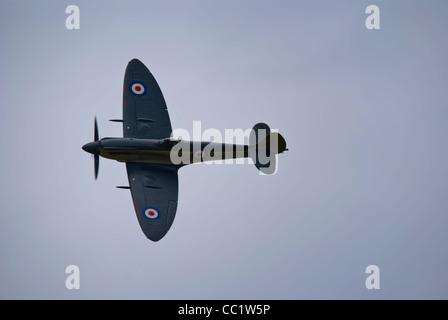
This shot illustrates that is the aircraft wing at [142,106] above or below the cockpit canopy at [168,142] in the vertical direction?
above

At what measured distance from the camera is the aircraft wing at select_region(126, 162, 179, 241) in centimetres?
3038

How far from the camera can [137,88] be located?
31906 mm

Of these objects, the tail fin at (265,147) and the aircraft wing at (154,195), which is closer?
the tail fin at (265,147)

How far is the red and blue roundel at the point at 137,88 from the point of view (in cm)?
3183

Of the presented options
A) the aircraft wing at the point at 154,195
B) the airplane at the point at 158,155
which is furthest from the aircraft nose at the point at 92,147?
the aircraft wing at the point at 154,195

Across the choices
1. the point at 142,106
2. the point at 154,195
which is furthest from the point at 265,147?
the point at 142,106

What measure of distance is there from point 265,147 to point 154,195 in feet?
15.8

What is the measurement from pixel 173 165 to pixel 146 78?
4012 mm

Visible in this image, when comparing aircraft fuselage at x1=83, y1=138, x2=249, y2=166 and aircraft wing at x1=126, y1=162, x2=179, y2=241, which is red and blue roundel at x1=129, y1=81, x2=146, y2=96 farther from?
aircraft wing at x1=126, y1=162, x2=179, y2=241

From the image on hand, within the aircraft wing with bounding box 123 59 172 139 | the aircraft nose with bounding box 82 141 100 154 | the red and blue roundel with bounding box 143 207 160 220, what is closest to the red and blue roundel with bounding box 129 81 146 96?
the aircraft wing with bounding box 123 59 172 139

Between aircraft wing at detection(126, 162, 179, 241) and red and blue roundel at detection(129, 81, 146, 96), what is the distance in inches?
120

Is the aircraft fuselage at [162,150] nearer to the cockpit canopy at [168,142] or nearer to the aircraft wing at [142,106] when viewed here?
the cockpit canopy at [168,142]

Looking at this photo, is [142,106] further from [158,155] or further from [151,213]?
[151,213]
